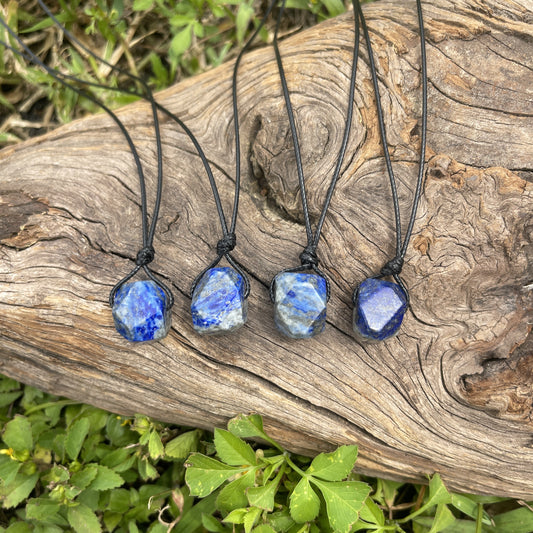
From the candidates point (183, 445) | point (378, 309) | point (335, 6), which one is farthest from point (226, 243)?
point (335, 6)

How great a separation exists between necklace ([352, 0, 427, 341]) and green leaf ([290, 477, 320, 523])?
0.64 meters

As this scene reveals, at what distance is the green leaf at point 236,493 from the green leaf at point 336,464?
25cm

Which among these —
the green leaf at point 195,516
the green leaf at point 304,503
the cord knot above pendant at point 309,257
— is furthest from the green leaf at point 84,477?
the cord knot above pendant at point 309,257

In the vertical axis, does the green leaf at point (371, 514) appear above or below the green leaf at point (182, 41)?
below

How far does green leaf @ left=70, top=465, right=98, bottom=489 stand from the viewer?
2408 millimetres

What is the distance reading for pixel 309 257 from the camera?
2.19m

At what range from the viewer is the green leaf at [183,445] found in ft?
8.34

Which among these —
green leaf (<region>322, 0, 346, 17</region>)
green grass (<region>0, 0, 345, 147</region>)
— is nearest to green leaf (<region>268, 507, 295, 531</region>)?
green grass (<region>0, 0, 345, 147</region>)

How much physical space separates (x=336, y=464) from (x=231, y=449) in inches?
16.6

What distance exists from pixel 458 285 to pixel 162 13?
2.45 meters

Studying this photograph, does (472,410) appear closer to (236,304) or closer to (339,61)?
(236,304)

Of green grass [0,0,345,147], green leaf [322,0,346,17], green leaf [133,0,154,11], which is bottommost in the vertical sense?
green grass [0,0,345,147]

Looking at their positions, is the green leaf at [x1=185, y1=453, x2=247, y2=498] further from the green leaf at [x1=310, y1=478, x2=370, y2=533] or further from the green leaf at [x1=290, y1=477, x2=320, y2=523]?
the green leaf at [x1=310, y1=478, x2=370, y2=533]

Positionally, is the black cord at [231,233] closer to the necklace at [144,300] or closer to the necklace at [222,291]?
the necklace at [222,291]
